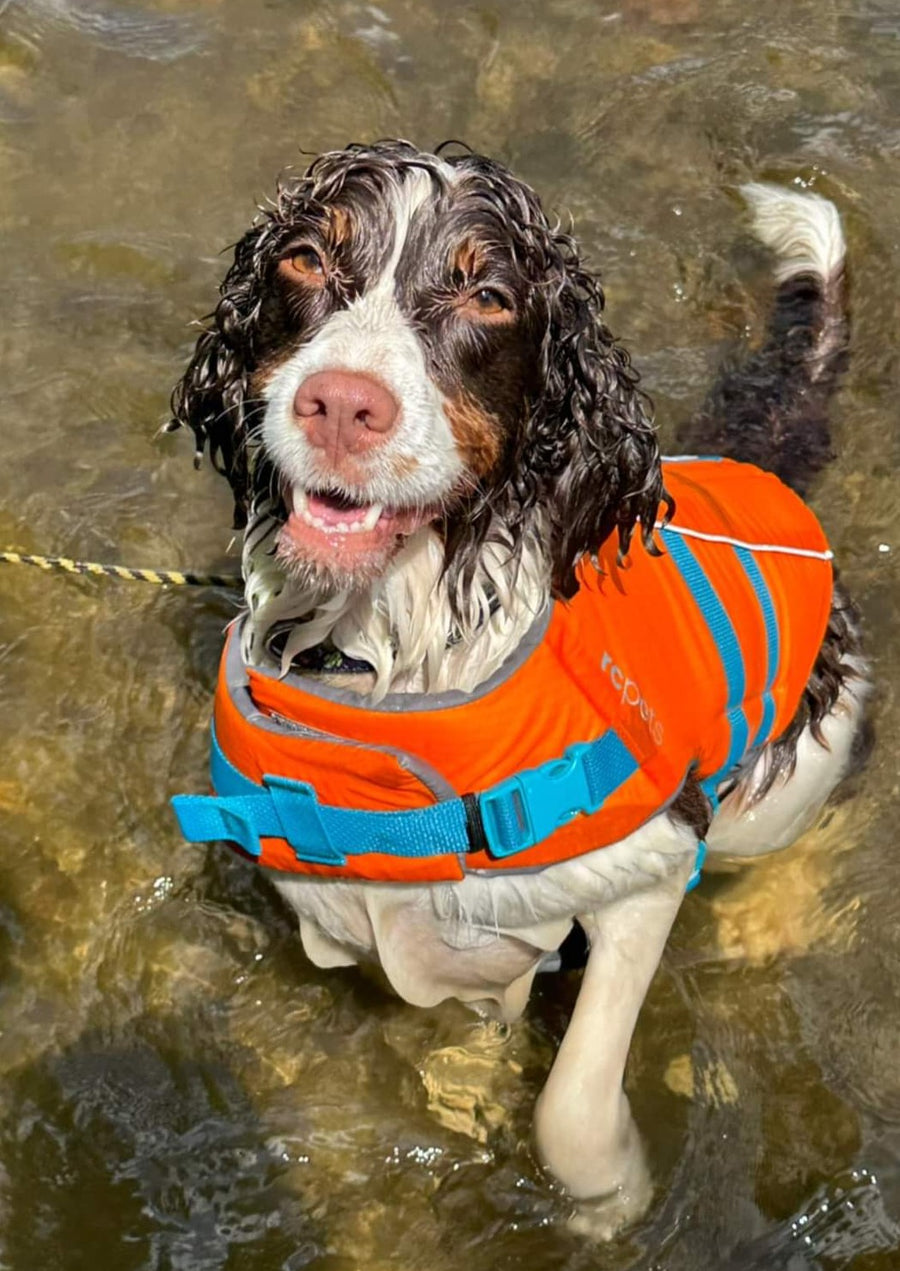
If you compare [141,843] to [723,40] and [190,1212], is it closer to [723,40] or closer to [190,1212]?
[190,1212]

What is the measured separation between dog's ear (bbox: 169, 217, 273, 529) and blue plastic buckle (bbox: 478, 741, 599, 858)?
1076mm

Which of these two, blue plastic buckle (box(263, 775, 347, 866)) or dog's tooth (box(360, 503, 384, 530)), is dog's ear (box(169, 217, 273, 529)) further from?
blue plastic buckle (box(263, 775, 347, 866))

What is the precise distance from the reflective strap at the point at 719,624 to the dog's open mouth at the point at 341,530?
46.3 inches

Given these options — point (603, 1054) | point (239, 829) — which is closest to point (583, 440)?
point (239, 829)

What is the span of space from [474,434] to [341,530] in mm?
423

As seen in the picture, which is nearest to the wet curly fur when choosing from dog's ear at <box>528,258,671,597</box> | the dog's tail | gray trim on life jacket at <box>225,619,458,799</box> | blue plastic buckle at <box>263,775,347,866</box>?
dog's ear at <box>528,258,671,597</box>

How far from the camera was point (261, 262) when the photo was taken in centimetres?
374

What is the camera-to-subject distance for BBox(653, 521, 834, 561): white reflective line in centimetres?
440

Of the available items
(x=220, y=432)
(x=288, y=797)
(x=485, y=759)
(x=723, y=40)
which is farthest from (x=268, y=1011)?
(x=723, y=40)

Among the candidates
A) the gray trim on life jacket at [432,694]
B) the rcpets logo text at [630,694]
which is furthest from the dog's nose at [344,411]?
the rcpets logo text at [630,694]

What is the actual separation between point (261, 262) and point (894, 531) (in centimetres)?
356

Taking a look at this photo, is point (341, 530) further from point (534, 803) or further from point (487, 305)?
point (534, 803)

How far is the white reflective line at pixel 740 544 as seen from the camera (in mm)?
4402

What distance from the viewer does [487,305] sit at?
3.52m
